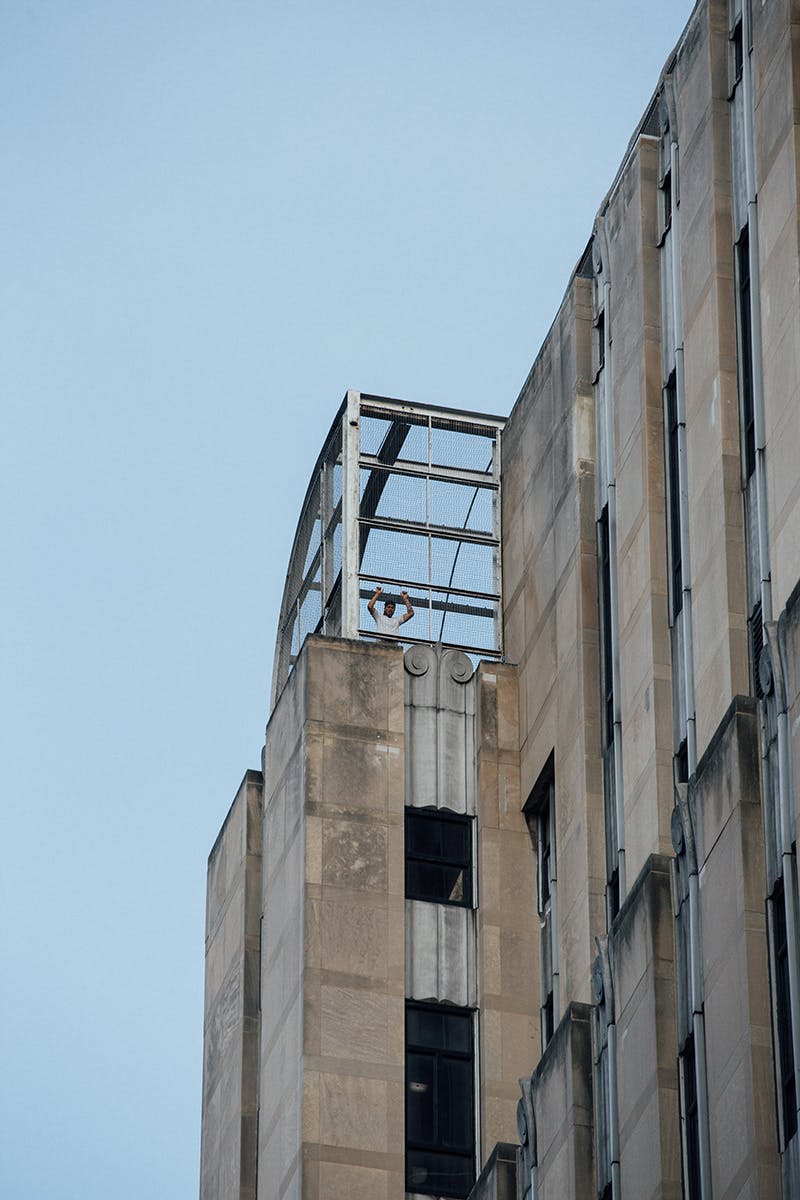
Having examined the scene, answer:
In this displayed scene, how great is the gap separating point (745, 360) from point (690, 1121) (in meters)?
11.5

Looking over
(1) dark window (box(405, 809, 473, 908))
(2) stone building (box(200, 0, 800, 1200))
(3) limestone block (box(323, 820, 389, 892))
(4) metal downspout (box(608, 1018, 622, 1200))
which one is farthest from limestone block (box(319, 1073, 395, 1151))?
(4) metal downspout (box(608, 1018, 622, 1200))

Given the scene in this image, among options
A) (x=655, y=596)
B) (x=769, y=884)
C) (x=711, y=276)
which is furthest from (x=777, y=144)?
(x=769, y=884)

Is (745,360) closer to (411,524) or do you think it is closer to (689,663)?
(689,663)

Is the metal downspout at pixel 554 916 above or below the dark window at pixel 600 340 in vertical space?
below

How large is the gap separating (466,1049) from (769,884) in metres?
14.3

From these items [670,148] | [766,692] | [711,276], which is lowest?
[766,692]

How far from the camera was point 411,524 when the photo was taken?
2281 inches

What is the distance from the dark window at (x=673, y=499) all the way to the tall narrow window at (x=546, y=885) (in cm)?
640

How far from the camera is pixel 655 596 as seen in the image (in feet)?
156

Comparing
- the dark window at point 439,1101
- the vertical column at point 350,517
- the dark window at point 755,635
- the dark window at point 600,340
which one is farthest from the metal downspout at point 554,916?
the dark window at point 755,635

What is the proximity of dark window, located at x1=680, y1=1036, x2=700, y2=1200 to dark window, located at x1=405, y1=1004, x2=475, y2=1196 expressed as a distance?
10742 mm

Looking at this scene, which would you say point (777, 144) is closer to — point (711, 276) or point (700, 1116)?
point (711, 276)

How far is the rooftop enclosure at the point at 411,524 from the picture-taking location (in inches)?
2243

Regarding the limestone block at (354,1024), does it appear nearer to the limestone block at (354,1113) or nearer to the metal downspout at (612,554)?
the limestone block at (354,1113)
